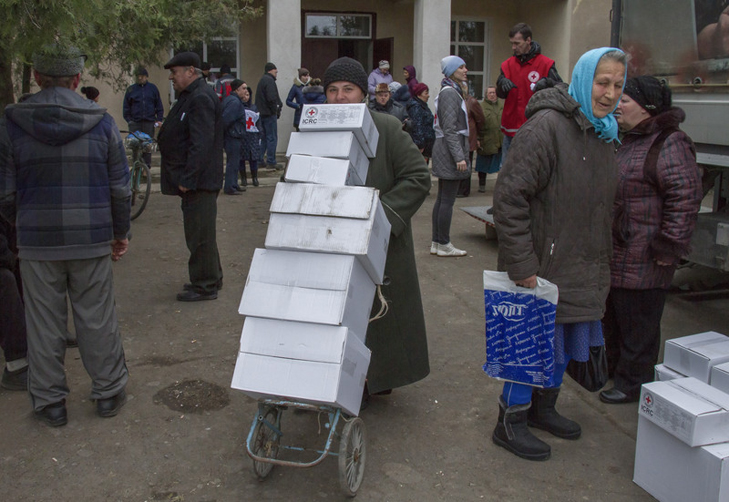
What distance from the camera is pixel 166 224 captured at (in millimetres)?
8406

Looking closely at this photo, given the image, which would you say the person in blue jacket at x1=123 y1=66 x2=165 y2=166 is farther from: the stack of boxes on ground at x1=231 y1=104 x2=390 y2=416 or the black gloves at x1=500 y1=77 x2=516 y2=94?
the stack of boxes on ground at x1=231 y1=104 x2=390 y2=416

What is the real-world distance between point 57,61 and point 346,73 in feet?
4.87

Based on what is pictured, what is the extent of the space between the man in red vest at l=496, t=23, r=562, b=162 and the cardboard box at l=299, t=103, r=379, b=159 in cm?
426

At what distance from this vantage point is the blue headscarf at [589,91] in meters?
3.09

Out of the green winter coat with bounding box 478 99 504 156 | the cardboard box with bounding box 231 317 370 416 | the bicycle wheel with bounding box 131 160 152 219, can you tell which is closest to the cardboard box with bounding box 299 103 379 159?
the cardboard box with bounding box 231 317 370 416

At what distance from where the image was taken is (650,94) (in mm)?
3852

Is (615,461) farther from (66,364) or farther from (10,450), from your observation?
(66,364)

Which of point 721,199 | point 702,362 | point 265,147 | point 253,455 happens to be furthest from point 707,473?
point 265,147

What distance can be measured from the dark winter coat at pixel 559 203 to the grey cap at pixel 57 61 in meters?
2.26

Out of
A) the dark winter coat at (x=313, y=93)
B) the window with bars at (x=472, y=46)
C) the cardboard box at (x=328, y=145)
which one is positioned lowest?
the cardboard box at (x=328, y=145)

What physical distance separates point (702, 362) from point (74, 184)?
319 cm

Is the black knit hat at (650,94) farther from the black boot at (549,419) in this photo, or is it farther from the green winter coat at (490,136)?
the green winter coat at (490,136)

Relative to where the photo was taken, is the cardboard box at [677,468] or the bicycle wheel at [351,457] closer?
the cardboard box at [677,468]

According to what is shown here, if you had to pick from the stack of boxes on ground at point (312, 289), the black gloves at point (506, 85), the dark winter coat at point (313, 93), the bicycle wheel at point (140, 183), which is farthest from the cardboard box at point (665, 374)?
the dark winter coat at point (313, 93)
